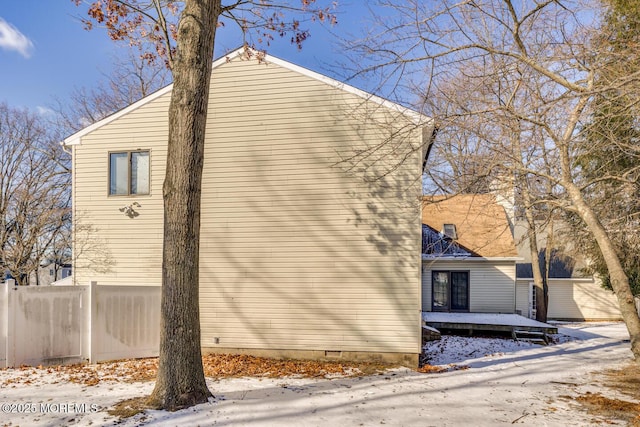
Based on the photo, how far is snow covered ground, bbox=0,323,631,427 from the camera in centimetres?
498


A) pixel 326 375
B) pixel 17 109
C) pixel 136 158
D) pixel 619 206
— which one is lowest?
pixel 326 375

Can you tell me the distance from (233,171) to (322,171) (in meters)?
1.88

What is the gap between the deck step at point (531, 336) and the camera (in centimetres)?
1246

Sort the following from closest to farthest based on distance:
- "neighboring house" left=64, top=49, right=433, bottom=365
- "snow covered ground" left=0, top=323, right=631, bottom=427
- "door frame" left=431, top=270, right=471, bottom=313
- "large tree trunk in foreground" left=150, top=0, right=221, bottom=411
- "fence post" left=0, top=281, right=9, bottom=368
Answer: "snow covered ground" left=0, top=323, right=631, bottom=427
"large tree trunk in foreground" left=150, top=0, right=221, bottom=411
"fence post" left=0, top=281, right=9, bottom=368
"neighboring house" left=64, top=49, right=433, bottom=365
"door frame" left=431, top=270, right=471, bottom=313

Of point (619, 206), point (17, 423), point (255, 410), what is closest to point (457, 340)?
point (619, 206)

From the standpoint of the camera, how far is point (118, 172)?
9.86 metres

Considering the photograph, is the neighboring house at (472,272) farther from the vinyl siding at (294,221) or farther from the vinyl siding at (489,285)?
the vinyl siding at (294,221)

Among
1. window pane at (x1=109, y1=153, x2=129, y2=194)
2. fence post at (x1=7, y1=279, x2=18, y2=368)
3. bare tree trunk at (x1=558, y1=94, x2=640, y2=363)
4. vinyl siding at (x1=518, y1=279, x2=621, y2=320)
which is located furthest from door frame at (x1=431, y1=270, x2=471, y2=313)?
fence post at (x1=7, y1=279, x2=18, y2=368)

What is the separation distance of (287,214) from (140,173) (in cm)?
347

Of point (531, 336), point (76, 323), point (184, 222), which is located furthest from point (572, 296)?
point (184, 222)

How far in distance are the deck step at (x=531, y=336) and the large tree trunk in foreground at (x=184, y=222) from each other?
10051mm

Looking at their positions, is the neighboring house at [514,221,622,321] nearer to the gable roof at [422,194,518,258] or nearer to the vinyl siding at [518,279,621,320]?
the vinyl siding at [518,279,621,320]

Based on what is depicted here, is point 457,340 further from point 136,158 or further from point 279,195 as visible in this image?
point 136,158

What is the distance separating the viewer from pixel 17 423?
483cm
